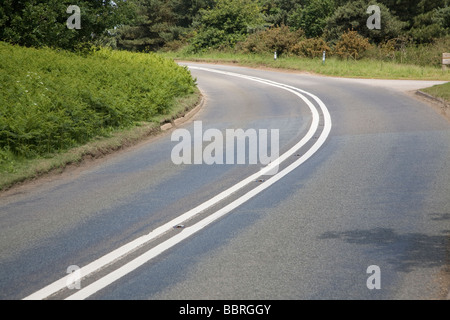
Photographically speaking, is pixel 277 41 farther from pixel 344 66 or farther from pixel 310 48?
pixel 344 66

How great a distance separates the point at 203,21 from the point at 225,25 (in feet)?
9.88

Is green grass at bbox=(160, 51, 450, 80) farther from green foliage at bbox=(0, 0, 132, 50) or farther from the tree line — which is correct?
green foliage at bbox=(0, 0, 132, 50)

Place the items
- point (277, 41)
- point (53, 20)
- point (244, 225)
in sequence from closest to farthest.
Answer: point (244, 225) → point (53, 20) → point (277, 41)

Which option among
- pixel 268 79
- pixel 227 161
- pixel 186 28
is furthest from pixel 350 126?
pixel 186 28

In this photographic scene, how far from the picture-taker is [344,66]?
33688 mm

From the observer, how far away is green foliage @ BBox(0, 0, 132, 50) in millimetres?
21766

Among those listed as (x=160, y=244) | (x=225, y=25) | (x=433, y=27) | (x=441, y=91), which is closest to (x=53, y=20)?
(x=441, y=91)

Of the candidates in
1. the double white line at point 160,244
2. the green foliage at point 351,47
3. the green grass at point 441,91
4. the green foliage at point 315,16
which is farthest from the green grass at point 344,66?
the double white line at point 160,244

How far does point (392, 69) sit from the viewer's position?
30.9 m

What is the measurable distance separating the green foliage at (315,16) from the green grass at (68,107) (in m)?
34.4

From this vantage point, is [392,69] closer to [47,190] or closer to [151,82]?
[151,82]

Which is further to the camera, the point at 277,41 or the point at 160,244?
the point at 277,41
